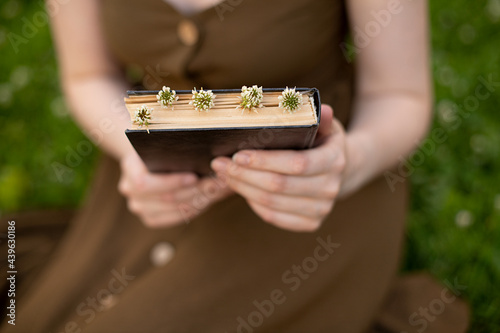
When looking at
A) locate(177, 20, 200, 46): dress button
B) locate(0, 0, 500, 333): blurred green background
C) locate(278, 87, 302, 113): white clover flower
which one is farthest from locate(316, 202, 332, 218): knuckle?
locate(0, 0, 500, 333): blurred green background

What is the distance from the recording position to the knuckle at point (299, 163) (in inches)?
35.8

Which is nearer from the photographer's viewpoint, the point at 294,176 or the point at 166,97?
the point at 166,97

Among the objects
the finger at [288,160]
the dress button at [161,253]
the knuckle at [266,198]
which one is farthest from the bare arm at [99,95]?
the finger at [288,160]

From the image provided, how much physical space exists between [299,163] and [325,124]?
114mm

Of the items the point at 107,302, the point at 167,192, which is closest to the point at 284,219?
the point at 167,192

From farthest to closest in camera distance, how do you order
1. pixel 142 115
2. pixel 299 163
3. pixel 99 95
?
pixel 99 95 → pixel 299 163 → pixel 142 115

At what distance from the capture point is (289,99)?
78cm

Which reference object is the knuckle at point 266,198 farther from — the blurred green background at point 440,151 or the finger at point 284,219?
the blurred green background at point 440,151

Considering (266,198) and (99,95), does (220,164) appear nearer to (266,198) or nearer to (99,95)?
(266,198)

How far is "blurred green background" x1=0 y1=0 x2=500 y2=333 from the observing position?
6.45 feet

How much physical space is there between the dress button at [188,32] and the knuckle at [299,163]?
0.51 meters

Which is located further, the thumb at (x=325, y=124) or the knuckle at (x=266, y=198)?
the knuckle at (x=266, y=198)

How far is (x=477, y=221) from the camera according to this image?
6.77 ft

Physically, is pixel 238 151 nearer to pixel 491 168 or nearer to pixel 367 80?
pixel 367 80
